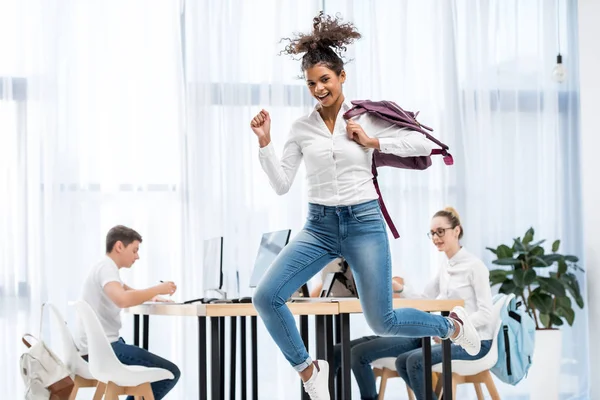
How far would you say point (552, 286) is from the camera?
5.36 metres

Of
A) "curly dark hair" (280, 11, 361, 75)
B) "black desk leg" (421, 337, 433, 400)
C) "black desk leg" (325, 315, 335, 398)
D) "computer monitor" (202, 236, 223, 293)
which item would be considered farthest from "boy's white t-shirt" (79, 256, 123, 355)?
"curly dark hair" (280, 11, 361, 75)

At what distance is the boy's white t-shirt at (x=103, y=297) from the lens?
394 centimetres

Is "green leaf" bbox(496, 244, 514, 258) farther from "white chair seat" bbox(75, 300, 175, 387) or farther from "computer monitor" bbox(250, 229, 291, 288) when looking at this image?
"white chair seat" bbox(75, 300, 175, 387)

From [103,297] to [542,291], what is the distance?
3029mm

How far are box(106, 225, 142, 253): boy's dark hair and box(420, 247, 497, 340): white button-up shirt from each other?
63.0 inches

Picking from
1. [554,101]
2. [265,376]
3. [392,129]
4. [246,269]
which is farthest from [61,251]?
[554,101]

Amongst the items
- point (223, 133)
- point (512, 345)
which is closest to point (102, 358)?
point (512, 345)

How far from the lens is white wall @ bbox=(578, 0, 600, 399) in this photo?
18.4ft

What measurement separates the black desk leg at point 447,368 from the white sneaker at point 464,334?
10.8 inches

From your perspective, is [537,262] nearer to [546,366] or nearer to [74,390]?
[546,366]

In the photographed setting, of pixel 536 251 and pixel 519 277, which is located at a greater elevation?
pixel 536 251

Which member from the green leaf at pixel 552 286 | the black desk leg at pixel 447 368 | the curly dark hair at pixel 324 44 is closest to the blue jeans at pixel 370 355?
the black desk leg at pixel 447 368

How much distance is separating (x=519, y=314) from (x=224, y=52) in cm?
276

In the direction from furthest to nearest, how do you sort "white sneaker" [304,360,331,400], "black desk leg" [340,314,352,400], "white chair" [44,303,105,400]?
"white chair" [44,303,105,400] → "black desk leg" [340,314,352,400] → "white sneaker" [304,360,331,400]
